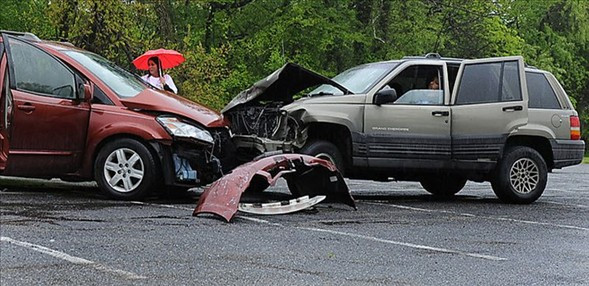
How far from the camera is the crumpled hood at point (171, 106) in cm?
972

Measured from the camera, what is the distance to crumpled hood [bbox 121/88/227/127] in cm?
972

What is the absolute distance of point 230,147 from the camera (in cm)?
1027

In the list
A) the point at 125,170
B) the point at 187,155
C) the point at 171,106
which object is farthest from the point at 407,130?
the point at 125,170

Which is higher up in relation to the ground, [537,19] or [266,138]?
[537,19]

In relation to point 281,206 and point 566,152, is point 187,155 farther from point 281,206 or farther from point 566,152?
point 566,152

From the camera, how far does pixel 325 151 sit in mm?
10625

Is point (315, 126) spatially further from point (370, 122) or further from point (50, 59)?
point (50, 59)

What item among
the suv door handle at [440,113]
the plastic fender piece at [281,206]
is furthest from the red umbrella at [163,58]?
the plastic fender piece at [281,206]

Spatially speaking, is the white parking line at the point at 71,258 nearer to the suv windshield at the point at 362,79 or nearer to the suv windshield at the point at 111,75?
the suv windshield at the point at 111,75

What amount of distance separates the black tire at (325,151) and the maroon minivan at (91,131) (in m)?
1.23

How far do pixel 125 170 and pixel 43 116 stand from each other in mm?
1047

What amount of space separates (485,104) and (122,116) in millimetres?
4496

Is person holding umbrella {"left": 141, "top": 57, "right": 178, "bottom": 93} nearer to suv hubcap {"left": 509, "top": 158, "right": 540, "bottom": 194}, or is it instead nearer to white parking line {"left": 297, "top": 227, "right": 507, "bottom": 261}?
suv hubcap {"left": 509, "top": 158, "right": 540, "bottom": 194}

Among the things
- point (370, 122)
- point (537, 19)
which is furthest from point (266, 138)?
point (537, 19)
